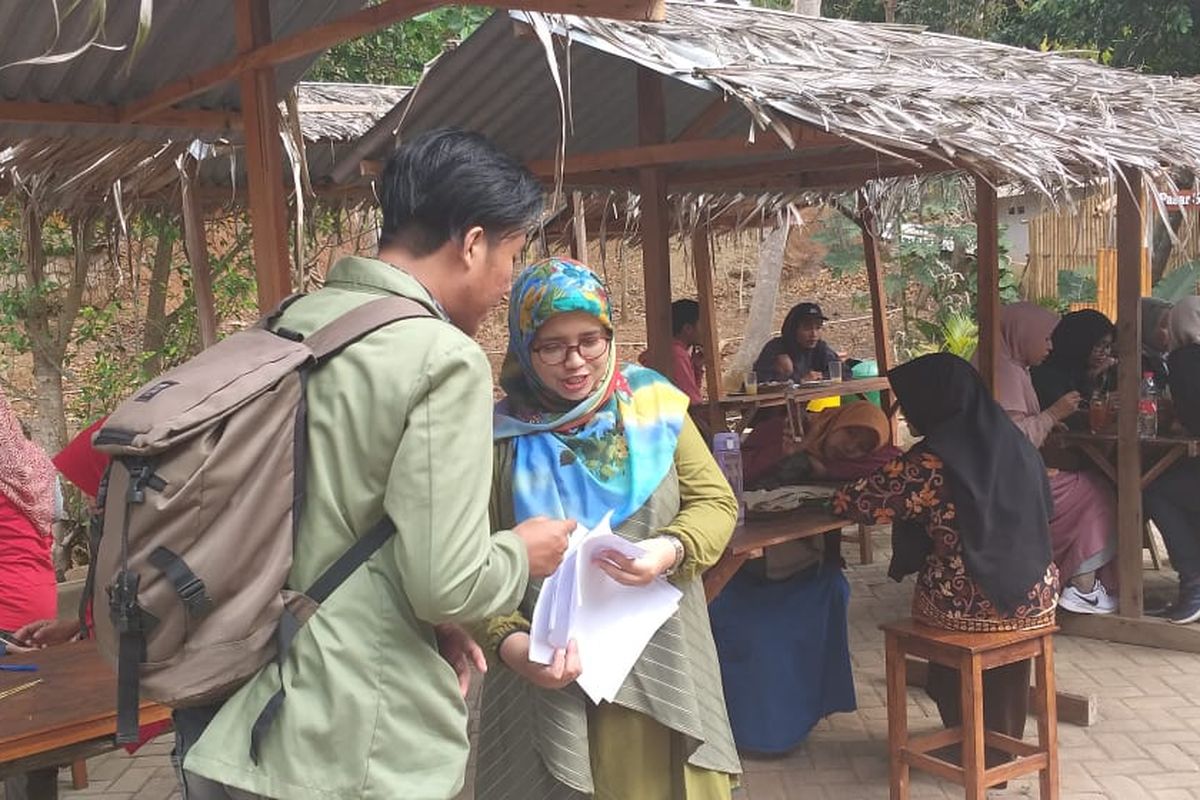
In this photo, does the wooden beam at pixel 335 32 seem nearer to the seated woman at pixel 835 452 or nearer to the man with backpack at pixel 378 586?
the man with backpack at pixel 378 586

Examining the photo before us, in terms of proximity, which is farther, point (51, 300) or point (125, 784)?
point (51, 300)

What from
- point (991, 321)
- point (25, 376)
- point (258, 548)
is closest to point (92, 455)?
point (258, 548)

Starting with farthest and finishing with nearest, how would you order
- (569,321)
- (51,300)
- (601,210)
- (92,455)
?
(601,210), (51,300), (92,455), (569,321)

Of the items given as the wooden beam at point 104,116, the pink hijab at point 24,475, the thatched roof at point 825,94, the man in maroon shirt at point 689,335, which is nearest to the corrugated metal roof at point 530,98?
the thatched roof at point 825,94

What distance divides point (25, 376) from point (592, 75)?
1053cm

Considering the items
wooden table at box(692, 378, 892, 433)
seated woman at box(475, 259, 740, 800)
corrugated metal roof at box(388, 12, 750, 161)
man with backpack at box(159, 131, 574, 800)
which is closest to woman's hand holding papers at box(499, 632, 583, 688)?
seated woman at box(475, 259, 740, 800)

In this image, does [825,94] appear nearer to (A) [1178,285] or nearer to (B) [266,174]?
(B) [266,174]

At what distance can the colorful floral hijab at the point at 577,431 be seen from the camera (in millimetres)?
2252

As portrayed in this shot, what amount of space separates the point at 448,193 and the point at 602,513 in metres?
0.93

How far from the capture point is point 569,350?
2277 millimetres

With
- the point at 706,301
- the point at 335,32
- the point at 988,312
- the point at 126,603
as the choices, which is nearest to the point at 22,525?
the point at 335,32

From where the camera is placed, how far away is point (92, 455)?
2.81 meters

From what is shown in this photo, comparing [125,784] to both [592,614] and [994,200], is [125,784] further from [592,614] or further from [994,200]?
[994,200]

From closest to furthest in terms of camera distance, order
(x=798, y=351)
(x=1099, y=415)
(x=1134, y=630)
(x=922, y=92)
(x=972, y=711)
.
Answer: (x=972, y=711) < (x=922, y=92) < (x=1134, y=630) < (x=1099, y=415) < (x=798, y=351)
